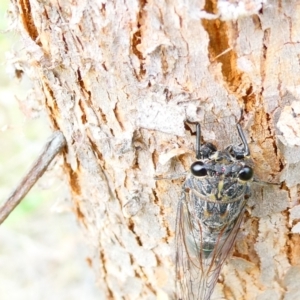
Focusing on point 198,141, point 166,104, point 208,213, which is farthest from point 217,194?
point 166,104

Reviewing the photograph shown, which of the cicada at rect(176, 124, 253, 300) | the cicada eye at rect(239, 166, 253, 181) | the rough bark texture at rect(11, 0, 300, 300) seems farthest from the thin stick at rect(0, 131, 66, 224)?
the cicada eye at rect(239, 166, 253, 181)

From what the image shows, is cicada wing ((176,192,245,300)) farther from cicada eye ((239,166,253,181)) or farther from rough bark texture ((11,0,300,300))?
cicada eye ((239,166,253,181))

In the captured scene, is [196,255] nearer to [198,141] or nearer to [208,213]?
[208,213]

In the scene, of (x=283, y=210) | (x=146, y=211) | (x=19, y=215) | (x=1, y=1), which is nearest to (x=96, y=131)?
(x=146, y=211)

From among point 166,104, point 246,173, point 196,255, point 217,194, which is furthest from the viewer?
point 196,255

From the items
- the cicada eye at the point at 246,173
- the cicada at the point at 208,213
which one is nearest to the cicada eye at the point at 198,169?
the cicada at the point at 208,213

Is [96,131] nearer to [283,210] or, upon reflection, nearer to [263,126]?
[263,126]

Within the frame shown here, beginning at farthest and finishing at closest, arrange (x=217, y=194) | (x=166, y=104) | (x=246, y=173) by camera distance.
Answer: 1. (x=217, y=194)
2. (x=246, y=173)
3. (x=166, y=104)

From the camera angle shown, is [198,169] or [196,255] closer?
[198,169]
